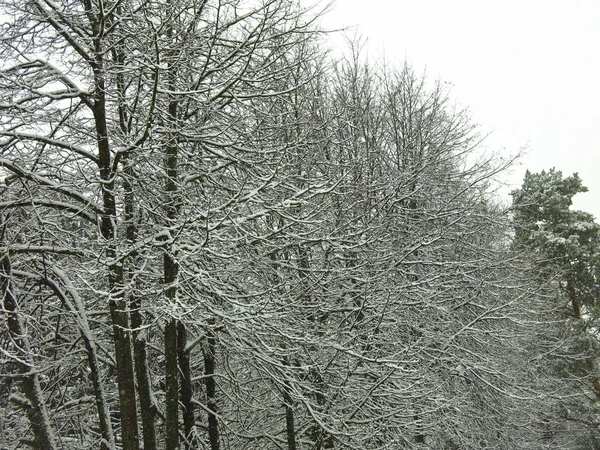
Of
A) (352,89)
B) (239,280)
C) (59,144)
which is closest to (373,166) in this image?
(352,89)

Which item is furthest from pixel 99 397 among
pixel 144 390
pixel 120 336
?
pixel 120 336

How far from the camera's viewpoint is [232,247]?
6.48m

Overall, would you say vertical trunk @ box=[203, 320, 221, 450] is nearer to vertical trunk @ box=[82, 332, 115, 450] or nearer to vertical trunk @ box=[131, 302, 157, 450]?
vertical trunk @ box=[131, 302, 157, 450]

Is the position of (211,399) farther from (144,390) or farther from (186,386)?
(144,390)

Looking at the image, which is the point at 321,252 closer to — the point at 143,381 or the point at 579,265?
the point at 143,381

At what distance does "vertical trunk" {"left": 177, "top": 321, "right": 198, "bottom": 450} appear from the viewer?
862cm

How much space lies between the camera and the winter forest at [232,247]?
5.91 meters

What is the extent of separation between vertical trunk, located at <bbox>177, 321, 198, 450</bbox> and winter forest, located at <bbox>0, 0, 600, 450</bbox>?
0.04 metres

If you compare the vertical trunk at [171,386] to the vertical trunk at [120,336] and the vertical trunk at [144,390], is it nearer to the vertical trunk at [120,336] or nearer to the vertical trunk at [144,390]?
the vertical trunk at [120,336]

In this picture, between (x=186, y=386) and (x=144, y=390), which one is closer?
(x=144, y=390)

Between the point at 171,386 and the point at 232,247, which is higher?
the point at 232,247

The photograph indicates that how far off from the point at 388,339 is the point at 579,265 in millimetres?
16669

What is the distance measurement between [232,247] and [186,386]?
372 centimetres

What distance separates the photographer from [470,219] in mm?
11227
